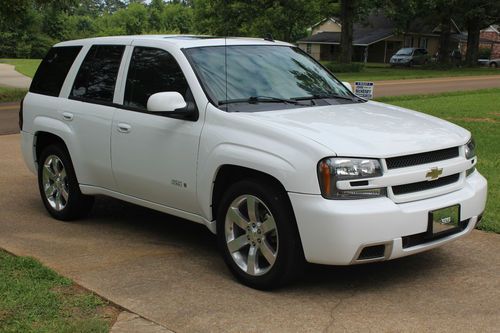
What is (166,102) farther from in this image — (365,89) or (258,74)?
(365,89)

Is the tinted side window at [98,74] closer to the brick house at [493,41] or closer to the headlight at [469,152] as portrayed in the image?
the headlight at [469,152]

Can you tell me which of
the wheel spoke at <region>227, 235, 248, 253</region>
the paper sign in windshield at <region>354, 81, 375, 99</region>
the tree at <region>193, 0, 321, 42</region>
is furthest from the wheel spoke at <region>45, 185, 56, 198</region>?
the tree at <region>193, 0, 321, 42</region>

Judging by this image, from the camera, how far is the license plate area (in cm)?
447

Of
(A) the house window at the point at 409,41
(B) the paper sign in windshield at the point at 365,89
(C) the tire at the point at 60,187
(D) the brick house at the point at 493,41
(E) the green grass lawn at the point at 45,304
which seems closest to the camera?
(E) the green grass lawn at the point at 45,304

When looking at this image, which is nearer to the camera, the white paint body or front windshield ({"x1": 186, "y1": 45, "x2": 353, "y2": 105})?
the white paint body

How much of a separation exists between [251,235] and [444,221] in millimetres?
1342

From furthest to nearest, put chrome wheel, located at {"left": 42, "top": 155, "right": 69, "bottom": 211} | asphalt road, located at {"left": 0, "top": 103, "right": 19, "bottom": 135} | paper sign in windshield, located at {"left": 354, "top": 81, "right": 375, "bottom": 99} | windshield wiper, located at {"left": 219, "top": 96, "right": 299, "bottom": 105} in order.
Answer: asphalt road, located at {"left": 0, "top": 103, "right": 19, "bottom": 135} → paper sign in windshield, located at {"left": 354, "top": 81, "right": 375, "bottom": 99} → chrome wheel, located at {"left": 42, "top": 155, "right": 69, "bottom": 211} → windshield wiper, located at {"left": 219, "top": 96, "right": 299, "bottom": 105}

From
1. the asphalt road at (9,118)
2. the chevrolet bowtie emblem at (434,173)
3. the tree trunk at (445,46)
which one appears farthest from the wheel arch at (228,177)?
the tree trunk at (445,46)

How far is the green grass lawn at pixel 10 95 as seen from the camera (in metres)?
21.2

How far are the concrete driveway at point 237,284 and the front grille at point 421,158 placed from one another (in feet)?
2.99

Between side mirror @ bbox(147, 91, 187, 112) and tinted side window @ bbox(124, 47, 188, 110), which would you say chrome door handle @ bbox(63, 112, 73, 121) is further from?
side mirror @ bbox(147, 91, 187, 112)

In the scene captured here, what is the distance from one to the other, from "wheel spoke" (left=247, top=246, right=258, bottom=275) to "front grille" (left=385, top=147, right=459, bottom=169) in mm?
1123

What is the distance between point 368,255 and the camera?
14.2ft

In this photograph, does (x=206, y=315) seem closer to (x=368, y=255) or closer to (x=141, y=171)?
(x=368, y=255)
